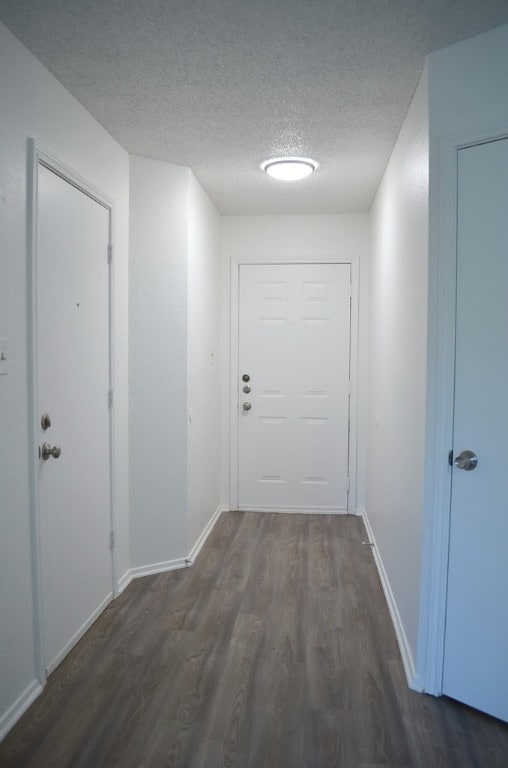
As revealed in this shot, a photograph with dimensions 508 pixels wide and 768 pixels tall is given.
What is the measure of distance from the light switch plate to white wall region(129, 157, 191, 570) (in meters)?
1.18

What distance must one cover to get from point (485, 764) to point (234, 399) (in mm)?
3034

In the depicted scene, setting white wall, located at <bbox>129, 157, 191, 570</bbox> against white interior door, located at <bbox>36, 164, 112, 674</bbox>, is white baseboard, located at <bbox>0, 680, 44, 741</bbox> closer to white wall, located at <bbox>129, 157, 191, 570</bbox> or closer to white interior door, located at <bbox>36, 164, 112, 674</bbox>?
white interior door, located at <bbox>36, 164, 112, 674</bbox>

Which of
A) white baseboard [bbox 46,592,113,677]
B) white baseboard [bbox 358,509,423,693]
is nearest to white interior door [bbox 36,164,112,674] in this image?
white baseboard [bbox 46,592,113,677]

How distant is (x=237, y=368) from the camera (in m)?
4.30

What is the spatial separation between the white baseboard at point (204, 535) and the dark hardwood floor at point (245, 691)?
0.21m

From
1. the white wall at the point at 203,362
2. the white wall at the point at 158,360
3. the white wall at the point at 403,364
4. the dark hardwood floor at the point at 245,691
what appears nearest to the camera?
the dark hardwood floor at the point at 245,691

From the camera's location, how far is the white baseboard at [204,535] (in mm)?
3240

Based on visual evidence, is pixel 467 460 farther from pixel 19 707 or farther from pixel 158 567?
pixel 158 567

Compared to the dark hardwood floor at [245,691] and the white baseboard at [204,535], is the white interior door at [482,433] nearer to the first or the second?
the dark hardwood floor at [245,691]

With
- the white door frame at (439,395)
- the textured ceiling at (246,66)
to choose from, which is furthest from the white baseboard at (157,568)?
the textured ceiling at (246,66)

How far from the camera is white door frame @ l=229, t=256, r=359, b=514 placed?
418 centimetres

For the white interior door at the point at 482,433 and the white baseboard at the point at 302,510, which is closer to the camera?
the white interior door at the point at 482,433

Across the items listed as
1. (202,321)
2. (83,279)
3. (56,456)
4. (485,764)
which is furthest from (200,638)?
(202,321)

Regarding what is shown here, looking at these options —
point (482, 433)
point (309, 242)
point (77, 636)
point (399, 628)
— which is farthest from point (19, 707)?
point (309, 242)
